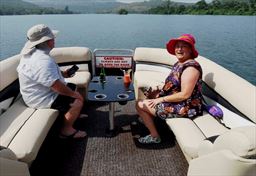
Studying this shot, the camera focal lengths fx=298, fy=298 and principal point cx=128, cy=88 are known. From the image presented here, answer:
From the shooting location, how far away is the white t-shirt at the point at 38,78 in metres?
2.75

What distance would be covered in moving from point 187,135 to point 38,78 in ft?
4.73

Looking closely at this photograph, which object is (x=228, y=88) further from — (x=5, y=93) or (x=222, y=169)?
(x=5, y=93)

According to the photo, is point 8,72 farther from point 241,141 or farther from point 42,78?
point 241,141

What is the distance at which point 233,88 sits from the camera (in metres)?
2.71

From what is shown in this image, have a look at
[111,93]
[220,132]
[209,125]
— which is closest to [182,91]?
[209,125]

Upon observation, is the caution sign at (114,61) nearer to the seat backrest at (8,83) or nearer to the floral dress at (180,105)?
the seat backrest at (8,83)

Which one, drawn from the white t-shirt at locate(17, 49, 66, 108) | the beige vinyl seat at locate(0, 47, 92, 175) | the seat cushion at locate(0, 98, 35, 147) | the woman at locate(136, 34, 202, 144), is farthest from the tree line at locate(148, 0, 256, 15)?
the seat cushion at locate(0, 98, 35, 147)

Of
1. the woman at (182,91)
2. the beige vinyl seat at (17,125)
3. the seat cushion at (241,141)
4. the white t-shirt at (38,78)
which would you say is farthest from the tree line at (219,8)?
the seat cushion at (241,141)

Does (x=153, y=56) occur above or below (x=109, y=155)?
above

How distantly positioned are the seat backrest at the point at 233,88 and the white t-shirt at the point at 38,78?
1576 mm

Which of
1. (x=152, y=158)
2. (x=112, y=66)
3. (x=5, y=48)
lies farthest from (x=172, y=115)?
(x=5, y=48)

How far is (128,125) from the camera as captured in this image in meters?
3.61

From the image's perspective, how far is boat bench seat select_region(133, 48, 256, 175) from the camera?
1.77 m

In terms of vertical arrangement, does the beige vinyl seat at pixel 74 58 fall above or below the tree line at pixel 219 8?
above
